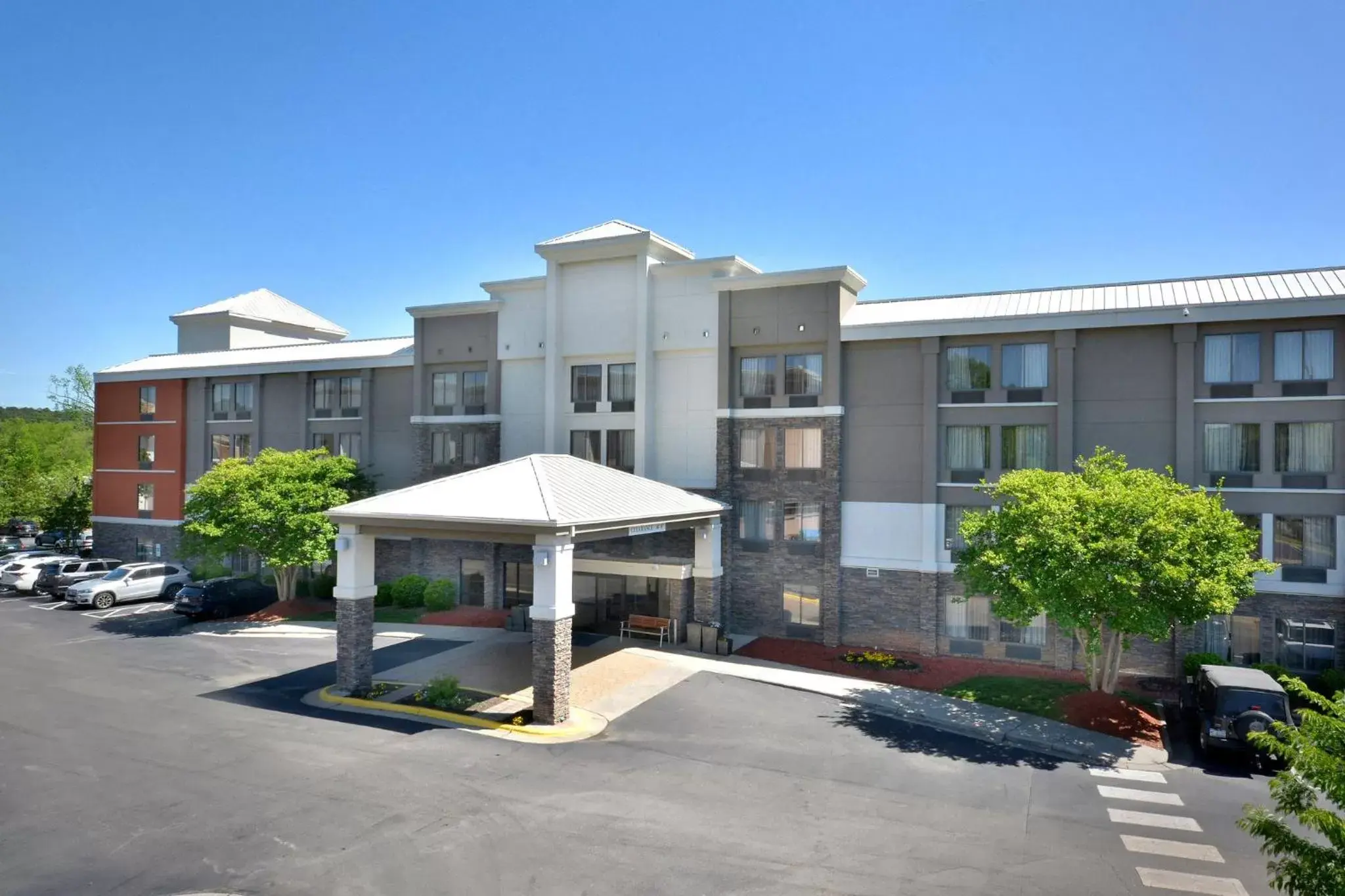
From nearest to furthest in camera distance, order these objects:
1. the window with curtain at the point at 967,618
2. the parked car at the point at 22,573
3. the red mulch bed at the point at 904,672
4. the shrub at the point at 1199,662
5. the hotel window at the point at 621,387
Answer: the shrub at the point at 1199,662
the red mulch bed at the point at 904,672
the window with curtain at the point at 967,618
the hotel window at the point at 621,387
the parked car at the point at 22,573

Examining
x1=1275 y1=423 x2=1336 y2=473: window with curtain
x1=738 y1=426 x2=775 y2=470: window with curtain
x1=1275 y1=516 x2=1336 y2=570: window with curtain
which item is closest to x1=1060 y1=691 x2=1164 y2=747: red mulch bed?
x1=1275 y1=516 x2=1336 y2=570: window with curtain

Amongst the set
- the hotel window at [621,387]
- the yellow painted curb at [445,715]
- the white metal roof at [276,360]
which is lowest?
the yellow painted curb at [445,715]

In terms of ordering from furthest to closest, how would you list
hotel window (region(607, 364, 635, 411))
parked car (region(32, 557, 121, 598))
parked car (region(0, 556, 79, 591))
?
1. parked car (region(0, 556, 79, 591))
2. parked car (region(32, 557, 121, 598))
3. hotel window (region(607, 364, 635, 411))

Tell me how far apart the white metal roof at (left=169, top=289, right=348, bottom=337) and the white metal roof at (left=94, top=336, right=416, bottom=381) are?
8.35 feet

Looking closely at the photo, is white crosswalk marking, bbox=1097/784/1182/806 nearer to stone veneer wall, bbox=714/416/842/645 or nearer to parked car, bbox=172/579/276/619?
stone veneer wall, bbox=714/416/842/645

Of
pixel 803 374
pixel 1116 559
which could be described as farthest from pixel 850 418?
pixel 1116 559

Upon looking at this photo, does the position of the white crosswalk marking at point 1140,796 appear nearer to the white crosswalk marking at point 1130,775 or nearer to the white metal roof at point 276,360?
the white crosswalk marking at point 1130,775

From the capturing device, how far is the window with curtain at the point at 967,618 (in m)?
28.0

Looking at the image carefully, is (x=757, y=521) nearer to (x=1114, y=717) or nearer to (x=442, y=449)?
(x=1114, y=717)

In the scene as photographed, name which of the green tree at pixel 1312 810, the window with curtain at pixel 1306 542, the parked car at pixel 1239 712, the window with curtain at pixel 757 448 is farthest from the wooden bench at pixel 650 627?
the green tree at pixel 1312 810

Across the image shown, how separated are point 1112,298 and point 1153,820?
1832 cm

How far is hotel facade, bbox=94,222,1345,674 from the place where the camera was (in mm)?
25141

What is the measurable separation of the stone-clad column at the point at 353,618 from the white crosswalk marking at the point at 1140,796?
1710cm

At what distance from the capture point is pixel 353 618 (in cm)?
2239
